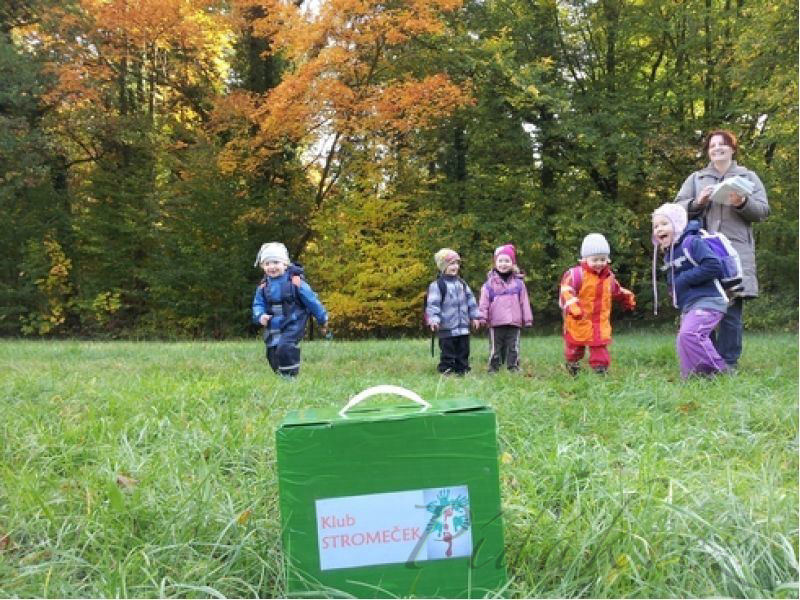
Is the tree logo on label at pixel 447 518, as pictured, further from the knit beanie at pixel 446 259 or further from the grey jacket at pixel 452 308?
the knit beanie at pixel 446 259

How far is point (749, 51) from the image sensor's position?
37.4ft

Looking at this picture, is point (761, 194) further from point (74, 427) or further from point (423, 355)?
point (74, 427)

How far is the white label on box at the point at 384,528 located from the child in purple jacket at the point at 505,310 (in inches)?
216

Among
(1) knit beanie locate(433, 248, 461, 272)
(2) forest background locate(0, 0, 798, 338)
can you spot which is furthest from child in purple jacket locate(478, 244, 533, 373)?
(2) forest background locate(0, 0, 798, 338)

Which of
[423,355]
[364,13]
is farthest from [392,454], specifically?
[364,13]

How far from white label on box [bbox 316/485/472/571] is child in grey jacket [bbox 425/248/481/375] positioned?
5224 millimetres

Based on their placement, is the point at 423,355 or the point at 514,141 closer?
the point at 423,355

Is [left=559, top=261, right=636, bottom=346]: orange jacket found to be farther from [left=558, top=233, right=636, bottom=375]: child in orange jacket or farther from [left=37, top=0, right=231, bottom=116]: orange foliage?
[left=37, top=0, right=231, bottom=116]: orange foliage

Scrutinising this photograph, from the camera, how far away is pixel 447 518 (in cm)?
A: 185

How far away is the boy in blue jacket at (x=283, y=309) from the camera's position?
6.45m

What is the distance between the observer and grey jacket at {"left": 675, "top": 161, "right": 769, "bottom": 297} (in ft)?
17.4

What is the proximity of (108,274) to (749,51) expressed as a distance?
701 inches

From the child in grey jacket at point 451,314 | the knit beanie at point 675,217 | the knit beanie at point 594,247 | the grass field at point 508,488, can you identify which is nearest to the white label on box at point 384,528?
the grass field at point 508,488

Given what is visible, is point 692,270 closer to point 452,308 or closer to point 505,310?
point 505,310
